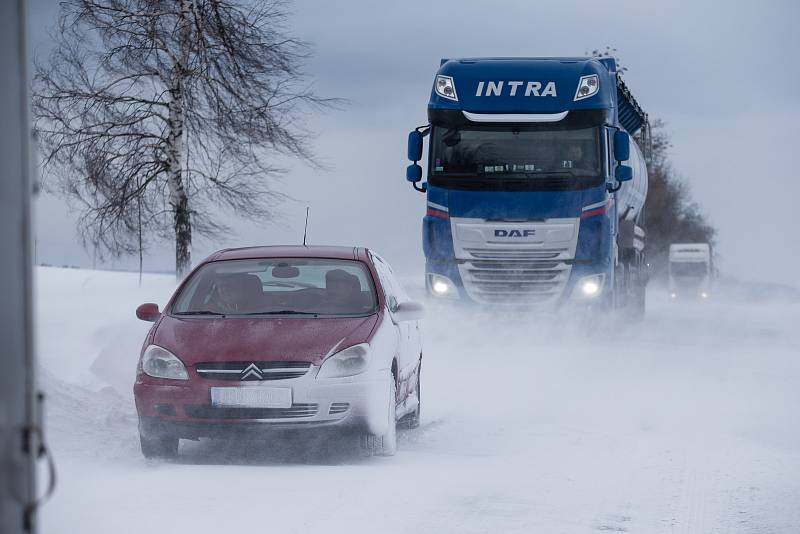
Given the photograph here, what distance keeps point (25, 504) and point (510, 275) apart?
15.1 meters

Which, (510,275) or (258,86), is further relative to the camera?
(258,86)

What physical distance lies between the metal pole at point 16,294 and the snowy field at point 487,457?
3.38 m

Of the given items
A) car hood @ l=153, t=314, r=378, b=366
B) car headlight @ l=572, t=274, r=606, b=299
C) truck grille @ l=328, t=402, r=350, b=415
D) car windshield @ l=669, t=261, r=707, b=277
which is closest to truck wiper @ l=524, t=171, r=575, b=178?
car headlight @ l=572, t=274, r=606, b=299

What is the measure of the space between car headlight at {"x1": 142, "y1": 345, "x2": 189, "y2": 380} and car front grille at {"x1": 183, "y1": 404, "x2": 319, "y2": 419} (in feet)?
0.75

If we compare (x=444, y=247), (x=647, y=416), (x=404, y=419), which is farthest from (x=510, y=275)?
(x=404, y=419)

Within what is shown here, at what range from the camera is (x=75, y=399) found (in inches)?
450

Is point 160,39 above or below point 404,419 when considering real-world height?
above

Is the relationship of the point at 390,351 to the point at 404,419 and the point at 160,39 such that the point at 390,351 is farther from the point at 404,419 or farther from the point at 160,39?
the point at 160,39

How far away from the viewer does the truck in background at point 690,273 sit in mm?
57375

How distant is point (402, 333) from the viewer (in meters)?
9.40

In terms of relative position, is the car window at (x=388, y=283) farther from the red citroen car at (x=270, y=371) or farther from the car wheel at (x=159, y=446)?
the car wheel at (x=159, y=446)

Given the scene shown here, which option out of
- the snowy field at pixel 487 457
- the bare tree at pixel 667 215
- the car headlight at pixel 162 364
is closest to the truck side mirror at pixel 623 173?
the snowy field at pixel 487 457

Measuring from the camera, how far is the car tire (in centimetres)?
834

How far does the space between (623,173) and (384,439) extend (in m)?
10.1
